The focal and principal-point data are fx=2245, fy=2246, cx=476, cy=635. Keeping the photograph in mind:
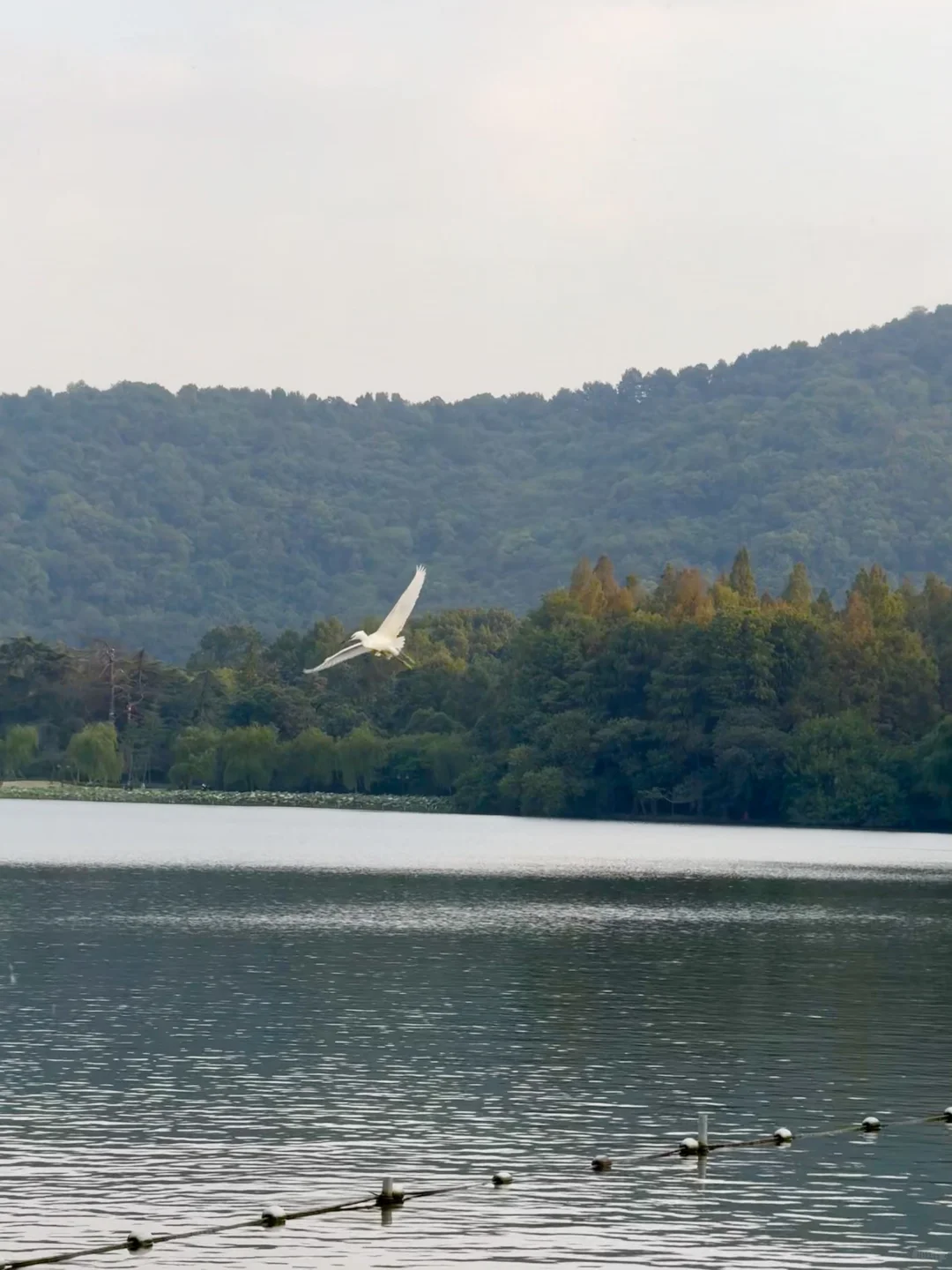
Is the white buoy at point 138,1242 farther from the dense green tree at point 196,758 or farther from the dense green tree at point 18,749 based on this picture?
the dense green tree at point 18,749

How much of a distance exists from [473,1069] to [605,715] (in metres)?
103

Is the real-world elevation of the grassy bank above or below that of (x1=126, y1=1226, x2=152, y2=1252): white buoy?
above

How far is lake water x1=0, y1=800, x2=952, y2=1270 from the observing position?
70.2 feet

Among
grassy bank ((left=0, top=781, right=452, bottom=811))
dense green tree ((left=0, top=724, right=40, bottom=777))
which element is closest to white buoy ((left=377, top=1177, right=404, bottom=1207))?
grassy bank ((left=0, top=781, right=452, bottom=811))

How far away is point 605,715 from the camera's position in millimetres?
133750

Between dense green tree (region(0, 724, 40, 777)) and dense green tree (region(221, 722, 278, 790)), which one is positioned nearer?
dense green tree (region(221, 722, 278, 790))

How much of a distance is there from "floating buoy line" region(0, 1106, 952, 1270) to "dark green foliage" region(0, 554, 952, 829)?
86.6 meters

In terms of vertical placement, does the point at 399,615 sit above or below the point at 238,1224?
above

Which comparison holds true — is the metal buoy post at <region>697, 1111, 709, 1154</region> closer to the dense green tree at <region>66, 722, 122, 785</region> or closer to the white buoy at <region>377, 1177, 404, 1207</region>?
the white buoy at <region>377, 1177, 404, 1207</region>

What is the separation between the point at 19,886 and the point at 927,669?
7163 cm

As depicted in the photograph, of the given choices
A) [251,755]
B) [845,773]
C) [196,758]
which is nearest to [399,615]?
[845,773]

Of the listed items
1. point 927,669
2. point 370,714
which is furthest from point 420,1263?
point 370,714

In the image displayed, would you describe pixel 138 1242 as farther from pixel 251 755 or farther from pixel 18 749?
pixel 18 749

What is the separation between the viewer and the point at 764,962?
4600 cm
